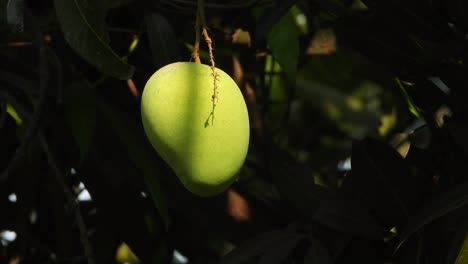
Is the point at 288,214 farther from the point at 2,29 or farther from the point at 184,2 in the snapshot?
the point at 2,29

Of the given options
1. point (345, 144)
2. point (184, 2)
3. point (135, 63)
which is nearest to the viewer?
point (184, 2)

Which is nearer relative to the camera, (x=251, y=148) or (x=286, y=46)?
(x=286, y=46)

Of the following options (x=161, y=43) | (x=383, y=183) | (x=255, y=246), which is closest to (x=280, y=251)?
(x=255, y=246)

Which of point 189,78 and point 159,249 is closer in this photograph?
point 189,78

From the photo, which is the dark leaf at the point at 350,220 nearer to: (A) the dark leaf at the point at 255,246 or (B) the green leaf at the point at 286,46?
(A) the dark leaf at the point at 255,246

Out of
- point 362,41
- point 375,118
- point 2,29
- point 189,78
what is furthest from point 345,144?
point 189,78

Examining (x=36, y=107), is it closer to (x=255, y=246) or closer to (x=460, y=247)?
(x=255, y=246)
